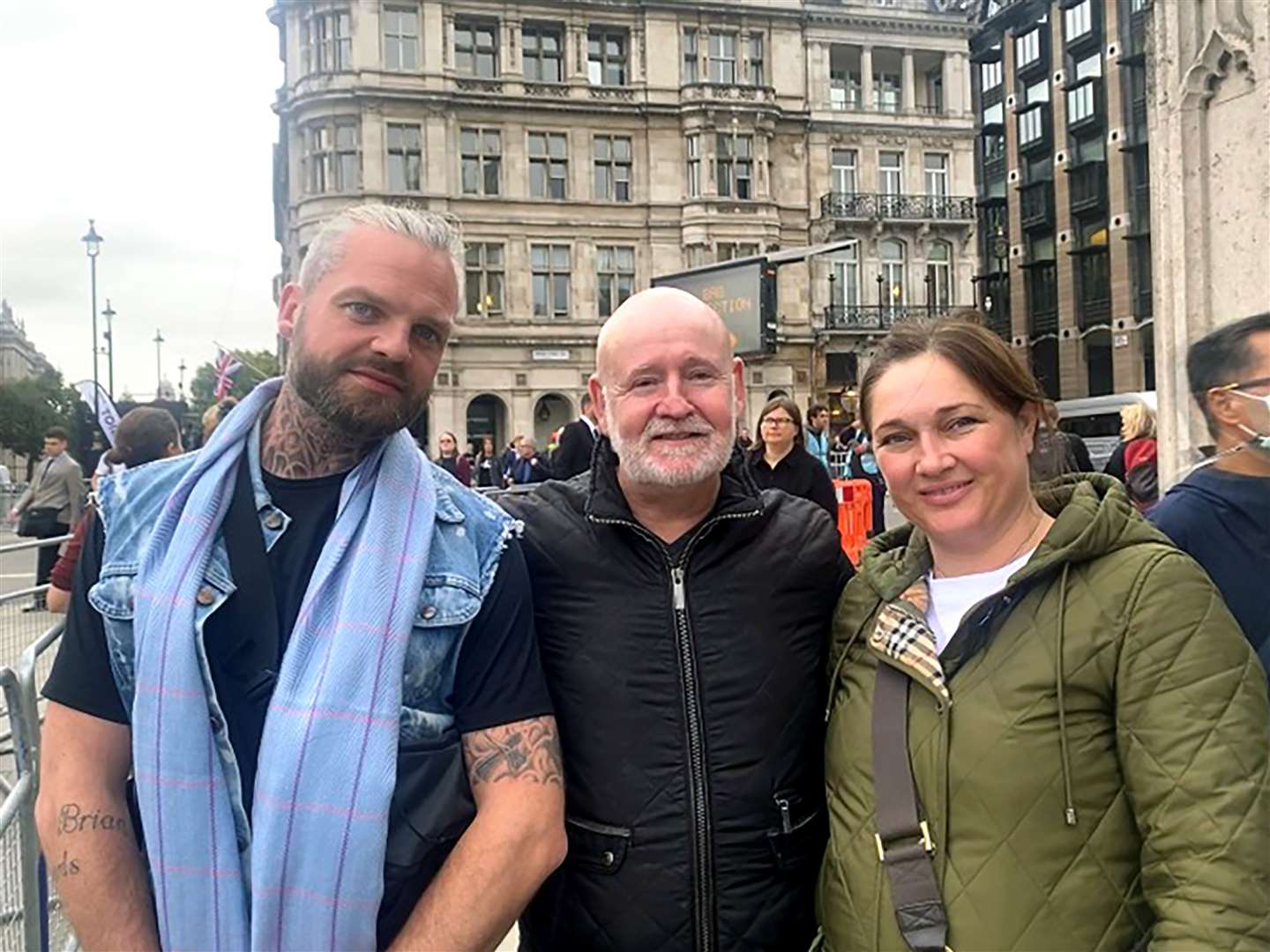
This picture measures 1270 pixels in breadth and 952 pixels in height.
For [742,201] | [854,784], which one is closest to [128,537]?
[854,784]

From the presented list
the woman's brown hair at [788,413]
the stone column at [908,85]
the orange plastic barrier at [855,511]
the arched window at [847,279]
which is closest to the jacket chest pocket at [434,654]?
the woman's brown hair at [788,413]

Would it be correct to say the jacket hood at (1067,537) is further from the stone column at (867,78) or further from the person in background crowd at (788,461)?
the stone column at (867,78)

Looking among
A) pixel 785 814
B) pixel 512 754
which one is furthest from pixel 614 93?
pixel 512 754

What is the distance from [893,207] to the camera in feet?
120

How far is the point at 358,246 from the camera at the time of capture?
1.78 m

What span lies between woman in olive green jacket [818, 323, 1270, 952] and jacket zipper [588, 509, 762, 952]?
22cm

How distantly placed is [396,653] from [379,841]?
11.6 inches

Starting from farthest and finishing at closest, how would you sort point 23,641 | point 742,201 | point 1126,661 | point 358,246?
point 742,201 → point 23,641 → point 358,246 → point 1126,661

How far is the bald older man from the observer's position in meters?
1.90

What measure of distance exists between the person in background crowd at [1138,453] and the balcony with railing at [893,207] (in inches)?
1142

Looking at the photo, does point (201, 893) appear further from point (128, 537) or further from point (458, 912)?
point (128, 537)

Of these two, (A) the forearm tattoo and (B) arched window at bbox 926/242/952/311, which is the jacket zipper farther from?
(B) arched window at bbox 926/242/952/311

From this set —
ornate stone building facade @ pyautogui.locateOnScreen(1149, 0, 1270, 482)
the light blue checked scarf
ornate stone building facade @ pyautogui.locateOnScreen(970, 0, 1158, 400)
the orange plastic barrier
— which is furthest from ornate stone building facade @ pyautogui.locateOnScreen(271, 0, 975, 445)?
the light blue checked scarf

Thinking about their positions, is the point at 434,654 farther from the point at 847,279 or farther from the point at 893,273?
the point at 893,273
